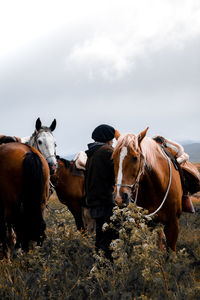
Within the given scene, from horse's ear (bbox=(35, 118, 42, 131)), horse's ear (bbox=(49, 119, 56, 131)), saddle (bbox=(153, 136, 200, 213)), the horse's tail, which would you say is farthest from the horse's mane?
horse's ear (bbox=(49, 119, 56, 131))

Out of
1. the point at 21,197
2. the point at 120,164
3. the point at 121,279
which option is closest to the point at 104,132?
the point at 120,164

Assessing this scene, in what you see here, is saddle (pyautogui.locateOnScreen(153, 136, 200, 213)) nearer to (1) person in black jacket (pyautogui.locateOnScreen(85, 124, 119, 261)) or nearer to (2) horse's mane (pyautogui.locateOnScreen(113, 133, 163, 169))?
(2) horse's mane (pyautogui.locateOnScreen(113, 133, 163, 169))

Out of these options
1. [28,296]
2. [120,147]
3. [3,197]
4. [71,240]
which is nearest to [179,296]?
[28,296]

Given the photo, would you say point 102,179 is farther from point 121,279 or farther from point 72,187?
point 72,187

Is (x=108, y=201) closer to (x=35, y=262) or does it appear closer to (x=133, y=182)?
(x=133, y=182)

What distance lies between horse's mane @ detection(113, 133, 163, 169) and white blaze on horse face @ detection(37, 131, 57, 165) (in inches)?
112

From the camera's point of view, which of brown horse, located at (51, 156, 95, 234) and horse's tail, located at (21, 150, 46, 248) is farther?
brown horse, located at (51, 156, 95, 234)

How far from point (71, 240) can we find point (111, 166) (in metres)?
1.41

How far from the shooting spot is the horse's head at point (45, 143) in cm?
710

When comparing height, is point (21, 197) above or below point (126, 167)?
below

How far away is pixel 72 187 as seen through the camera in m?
7.98

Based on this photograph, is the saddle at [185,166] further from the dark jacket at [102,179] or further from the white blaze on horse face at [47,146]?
the white blaze on horse face at [47,146]

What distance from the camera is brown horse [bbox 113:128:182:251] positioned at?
13.1ft

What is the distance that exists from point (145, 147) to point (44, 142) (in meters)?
3.29
